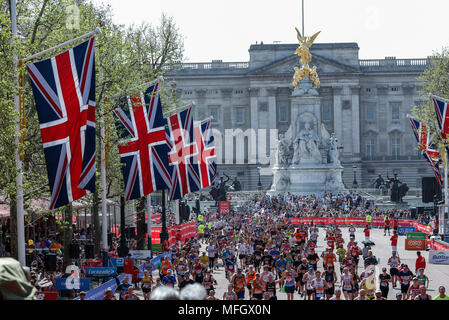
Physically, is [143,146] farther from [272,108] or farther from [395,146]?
[395,146]

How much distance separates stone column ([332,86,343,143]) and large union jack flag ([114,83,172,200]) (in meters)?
93.9

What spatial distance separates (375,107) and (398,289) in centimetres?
9916

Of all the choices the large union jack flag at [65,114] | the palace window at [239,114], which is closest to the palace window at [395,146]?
the palace window at [239,114]

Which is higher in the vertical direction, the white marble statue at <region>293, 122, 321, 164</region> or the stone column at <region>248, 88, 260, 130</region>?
the stone column at <region>248, 88, 260, 130</region>

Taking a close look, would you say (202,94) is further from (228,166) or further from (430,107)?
(430,107)

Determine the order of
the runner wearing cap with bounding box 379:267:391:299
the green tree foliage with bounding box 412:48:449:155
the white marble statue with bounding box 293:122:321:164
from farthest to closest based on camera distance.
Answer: the white marble statue with bounding box 293:122:321:164, the green tree foliage with bounding box 412:48:449:155, the runner wearing cap with bounding box 379:267:391:299

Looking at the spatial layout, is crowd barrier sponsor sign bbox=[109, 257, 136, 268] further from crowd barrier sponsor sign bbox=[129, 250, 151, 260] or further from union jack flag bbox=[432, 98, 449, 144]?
union jack flag bbox=[432, 98, 449, 144]

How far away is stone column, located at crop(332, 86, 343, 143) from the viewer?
398 ft

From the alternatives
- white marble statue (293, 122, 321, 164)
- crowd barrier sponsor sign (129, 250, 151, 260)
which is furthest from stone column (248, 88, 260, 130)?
crowd barrier sponsor sign (129, 250, 151, 260)

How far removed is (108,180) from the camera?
36.4 metres

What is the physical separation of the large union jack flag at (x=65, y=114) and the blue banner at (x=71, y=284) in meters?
3.70

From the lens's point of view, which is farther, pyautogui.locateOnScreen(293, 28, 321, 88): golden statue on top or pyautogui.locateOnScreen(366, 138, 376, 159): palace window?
pyautogui.locateOnScreen(366, 138, 376, 159): palace window
